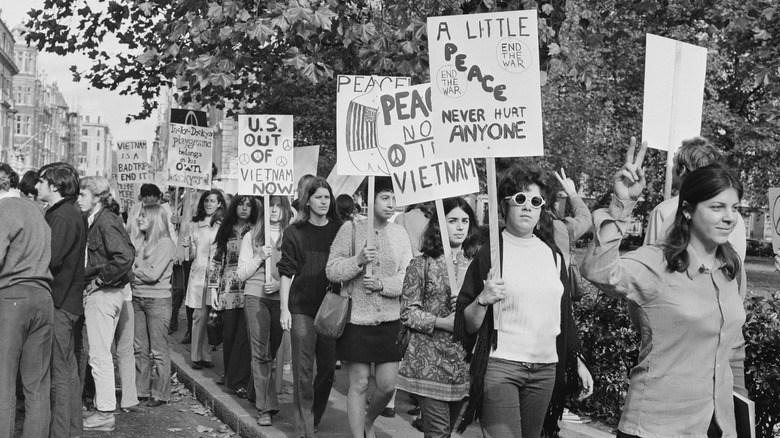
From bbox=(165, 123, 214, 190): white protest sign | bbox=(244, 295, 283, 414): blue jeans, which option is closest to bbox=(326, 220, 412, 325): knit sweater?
bbox=(244, 295, 283, 414): blue jeans

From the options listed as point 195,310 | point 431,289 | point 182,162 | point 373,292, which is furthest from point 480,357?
point 182,162

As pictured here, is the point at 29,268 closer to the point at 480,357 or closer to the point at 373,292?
the point at 373,292

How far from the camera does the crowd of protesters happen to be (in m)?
3.91

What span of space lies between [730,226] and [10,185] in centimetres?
565

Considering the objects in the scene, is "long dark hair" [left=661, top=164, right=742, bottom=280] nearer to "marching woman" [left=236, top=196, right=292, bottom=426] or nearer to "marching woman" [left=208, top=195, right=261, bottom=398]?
"marching woman" [left=236, top=196, right=292, bottom=426]

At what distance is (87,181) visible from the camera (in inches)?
352

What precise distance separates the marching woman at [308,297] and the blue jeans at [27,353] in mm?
1811

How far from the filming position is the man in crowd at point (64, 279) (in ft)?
24.1

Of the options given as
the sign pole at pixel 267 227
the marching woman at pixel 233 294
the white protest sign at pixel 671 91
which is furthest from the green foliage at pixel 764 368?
the marching woman at pixel 233 294

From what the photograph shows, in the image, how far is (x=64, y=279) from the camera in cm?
736

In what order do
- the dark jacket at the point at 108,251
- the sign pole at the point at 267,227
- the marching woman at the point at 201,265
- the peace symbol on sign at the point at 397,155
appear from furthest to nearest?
the marching woman at the point at 201,265 → the sign pole at the point at 267,227 → the dark jacket at the point at 108,251 → the peace symbol on sign at the point at 397,155

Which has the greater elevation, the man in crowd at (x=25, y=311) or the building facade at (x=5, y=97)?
the building facade at (x=5, y=97)

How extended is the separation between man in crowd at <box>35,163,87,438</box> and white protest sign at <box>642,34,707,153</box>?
13.5 feet

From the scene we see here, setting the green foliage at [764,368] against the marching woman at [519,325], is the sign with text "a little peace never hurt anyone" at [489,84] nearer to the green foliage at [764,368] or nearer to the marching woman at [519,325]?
the marching woman at [519,325]
